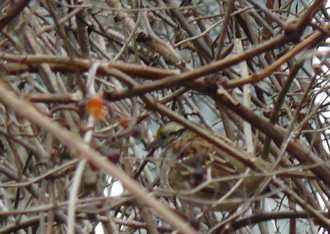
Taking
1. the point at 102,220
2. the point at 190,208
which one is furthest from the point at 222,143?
the point at 102,220

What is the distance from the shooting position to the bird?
6.31 ft

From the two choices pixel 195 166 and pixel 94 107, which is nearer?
pixel 94 107

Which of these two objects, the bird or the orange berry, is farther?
the bird

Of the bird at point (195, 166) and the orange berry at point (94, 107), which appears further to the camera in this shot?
the bird at point (195, 166)

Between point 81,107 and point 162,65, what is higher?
point 162,65

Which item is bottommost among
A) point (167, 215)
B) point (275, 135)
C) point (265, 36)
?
point (167, 215)

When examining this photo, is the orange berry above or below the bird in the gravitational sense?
below

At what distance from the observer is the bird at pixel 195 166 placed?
1925 millimetres

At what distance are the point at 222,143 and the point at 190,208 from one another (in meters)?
0.39

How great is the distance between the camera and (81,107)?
4.91 ft

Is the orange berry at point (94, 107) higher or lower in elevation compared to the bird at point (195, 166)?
lower

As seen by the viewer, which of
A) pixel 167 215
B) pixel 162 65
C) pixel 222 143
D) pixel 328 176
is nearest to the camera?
pixel 167 215

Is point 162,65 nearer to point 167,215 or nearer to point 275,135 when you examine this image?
point 275,135

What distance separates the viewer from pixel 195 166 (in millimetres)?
1921
